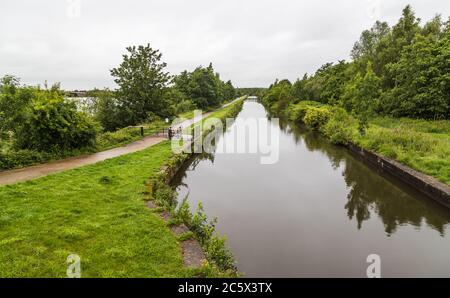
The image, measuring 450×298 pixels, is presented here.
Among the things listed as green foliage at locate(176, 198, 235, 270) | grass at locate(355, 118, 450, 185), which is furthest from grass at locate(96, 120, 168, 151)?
grass at locate(355, 118, 450, 185)

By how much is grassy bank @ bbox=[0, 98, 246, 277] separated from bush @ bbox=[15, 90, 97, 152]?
132 inches

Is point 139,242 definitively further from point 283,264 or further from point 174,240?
point 283,264

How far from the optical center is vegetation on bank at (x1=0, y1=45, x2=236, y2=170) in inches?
494

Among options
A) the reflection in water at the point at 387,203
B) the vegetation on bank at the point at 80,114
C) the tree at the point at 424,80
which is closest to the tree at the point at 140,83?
the vegetation on bank at the point at 80,114

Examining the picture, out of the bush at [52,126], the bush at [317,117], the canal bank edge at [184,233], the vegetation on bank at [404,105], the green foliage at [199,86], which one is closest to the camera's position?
the canal bank edge at [184,233]

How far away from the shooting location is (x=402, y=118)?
26219 mm

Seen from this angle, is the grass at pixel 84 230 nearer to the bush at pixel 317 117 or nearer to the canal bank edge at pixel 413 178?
the canal bank edge at pixel 413 178

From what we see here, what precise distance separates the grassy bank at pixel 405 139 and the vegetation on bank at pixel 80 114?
537 inches

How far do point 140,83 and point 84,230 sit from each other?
15735mm

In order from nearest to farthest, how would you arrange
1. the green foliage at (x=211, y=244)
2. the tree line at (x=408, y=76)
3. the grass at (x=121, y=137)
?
the green foliage at (x=211, y=244) → the grass at (x=121, y=137) → the tree line at (x=408, y=76)

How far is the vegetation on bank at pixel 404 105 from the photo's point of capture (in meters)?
15.0

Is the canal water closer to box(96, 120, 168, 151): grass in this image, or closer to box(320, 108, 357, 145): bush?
box(96, 120, 168, 151): grass

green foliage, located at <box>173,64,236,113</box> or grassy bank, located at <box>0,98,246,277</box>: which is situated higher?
green foliage, located at <box>173,64,236,113</box>

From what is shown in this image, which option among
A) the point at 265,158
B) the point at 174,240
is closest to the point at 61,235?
the point at 174,240
